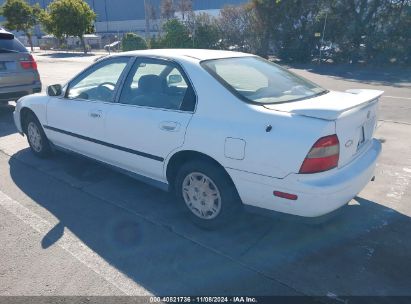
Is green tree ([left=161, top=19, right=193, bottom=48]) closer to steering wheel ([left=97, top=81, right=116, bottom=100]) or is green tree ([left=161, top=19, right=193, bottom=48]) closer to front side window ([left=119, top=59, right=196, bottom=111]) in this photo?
steering wheel ([left=97, top=81, right=116, bottom=100])

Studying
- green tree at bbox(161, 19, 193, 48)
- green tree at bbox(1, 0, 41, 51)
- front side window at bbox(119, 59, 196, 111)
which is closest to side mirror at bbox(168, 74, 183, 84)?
front side window at bbox(119, 59, 196, 111)

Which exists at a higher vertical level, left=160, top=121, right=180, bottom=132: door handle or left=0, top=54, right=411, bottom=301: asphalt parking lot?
left=160, top=121, right=180, bottom=132: door handle

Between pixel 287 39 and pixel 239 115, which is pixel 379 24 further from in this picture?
pixel 239 115

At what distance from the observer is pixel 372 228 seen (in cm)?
342

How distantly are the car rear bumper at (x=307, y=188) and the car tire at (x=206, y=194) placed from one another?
133mm

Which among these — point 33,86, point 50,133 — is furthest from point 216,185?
point 33,86

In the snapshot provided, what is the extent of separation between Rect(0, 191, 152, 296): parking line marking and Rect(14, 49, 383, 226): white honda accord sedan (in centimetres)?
92

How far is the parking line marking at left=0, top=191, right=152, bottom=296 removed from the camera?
107 inches

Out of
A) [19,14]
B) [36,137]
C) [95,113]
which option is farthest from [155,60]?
[19,14]

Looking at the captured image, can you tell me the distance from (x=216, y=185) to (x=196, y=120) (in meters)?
0.60

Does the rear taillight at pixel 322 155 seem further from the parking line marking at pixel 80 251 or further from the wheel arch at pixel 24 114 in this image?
the wheel arch at pixel 24 114

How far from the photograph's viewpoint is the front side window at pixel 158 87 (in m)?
3.37

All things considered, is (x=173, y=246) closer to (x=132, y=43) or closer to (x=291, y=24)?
(x=291, y=24)

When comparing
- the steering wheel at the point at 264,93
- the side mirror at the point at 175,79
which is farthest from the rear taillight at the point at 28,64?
the steering wheel at the point at 264,93
